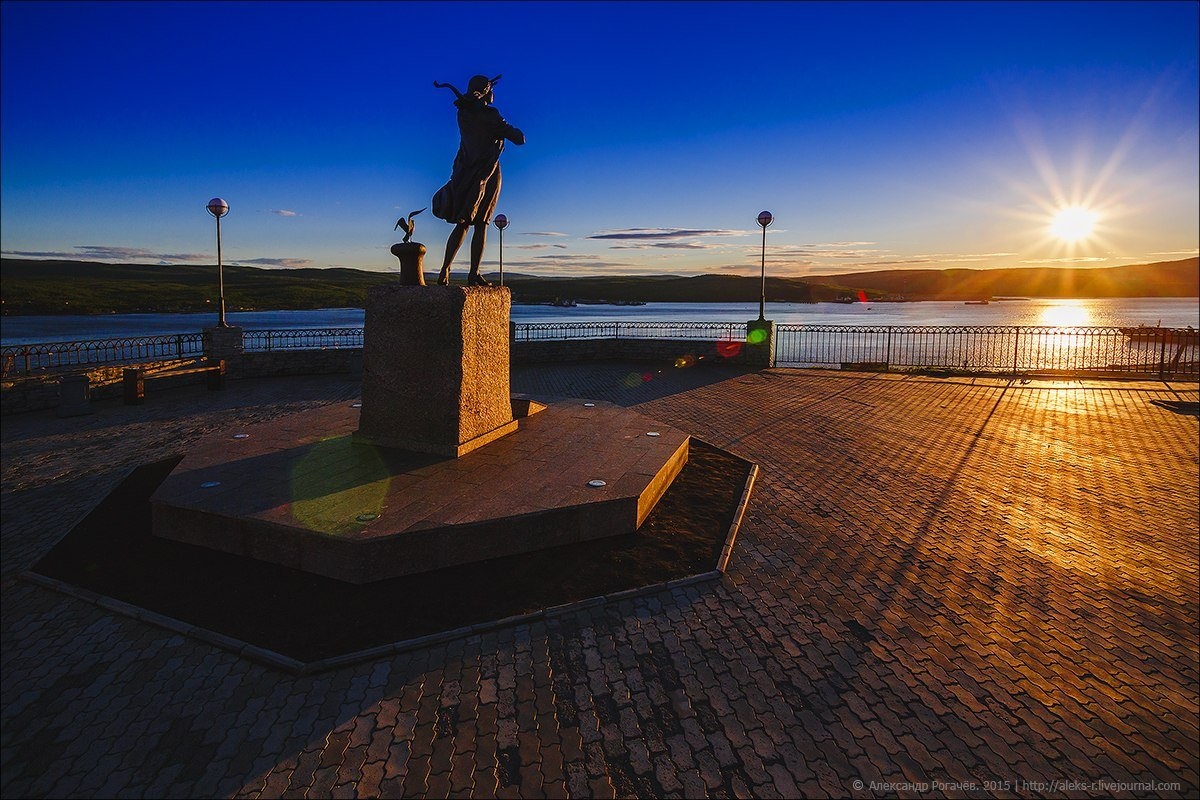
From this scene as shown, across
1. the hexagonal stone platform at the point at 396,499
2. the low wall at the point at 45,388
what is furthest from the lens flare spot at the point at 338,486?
the low wall at the point at 45,388

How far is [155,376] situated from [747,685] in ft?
48.9

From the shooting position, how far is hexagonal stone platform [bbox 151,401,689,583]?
492 centimetres

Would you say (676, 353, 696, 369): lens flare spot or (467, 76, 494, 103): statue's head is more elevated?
(467, 76, 494, 103): statue's head

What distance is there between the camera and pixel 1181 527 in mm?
6480

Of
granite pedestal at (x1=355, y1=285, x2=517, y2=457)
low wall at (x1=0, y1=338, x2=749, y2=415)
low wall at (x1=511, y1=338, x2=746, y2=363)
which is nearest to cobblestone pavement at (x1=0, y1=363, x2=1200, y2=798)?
granite pedestal at (x1=355, y1=285, x2=517, y2=457)

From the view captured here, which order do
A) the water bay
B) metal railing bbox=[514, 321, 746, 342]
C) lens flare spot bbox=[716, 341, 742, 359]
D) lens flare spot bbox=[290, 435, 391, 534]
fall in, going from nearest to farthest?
lens flare spot bbox=[290, 435, 391, 534] < lens flare spot bbox=[716, 341, 742, 359] < metal railing bbox=[514, 321, 746, 342] < the water bay

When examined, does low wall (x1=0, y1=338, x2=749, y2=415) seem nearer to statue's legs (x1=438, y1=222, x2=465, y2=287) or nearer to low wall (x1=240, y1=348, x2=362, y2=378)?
low wall (x1=240, y1=348, x2=362, y2=378)

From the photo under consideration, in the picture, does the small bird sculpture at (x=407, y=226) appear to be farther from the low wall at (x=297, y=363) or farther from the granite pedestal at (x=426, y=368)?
the low wall at (x=297, y=363)

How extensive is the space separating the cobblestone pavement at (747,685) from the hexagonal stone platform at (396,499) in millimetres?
996

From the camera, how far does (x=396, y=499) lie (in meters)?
5.56

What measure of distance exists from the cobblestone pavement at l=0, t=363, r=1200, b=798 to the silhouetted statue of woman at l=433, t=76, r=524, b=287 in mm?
4729

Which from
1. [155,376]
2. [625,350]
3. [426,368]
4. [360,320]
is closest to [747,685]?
[426,368]

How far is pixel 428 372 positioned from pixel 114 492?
392 cm

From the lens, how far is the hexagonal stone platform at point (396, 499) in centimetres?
492
